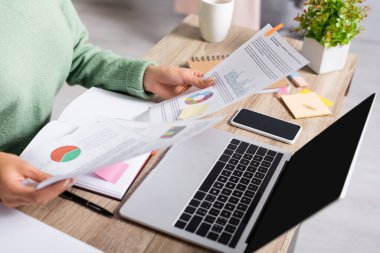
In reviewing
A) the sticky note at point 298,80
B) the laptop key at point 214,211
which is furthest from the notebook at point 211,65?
the laptop key at point 214,211

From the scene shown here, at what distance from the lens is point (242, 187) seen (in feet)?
2.55

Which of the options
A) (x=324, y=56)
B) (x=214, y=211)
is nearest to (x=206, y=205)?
(x=214, y=211)

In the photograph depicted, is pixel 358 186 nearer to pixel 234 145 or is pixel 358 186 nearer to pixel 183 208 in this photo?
pixel 234 145

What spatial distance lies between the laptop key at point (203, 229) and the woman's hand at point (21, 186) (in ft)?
0.70

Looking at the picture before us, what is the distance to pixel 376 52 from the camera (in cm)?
267

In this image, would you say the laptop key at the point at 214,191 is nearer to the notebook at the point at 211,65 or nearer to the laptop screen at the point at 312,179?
the laptop screen at the point at 312,179

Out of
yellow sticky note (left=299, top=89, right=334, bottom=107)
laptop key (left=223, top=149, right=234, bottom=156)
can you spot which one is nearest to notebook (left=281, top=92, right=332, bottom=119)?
yellow sticky note (left=299, top=89, right=334, bottom=107)

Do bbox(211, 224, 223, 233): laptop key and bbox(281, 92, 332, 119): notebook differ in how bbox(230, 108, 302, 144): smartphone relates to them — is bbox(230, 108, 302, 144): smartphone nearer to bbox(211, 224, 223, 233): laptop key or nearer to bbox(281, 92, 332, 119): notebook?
bbox(281, 92, 332, 119): notebook

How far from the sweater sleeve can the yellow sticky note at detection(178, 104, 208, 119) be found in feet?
0.49

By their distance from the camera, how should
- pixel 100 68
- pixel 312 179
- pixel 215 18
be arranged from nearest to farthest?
pixel 312 179, pixel 100 68, pixel 215 18

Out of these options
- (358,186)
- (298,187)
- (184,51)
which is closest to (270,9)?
(358,186)

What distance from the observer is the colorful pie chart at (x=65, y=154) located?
0.77 meters

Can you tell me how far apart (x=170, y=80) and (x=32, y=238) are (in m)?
0.47

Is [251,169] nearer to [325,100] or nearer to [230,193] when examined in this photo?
[230,193]
